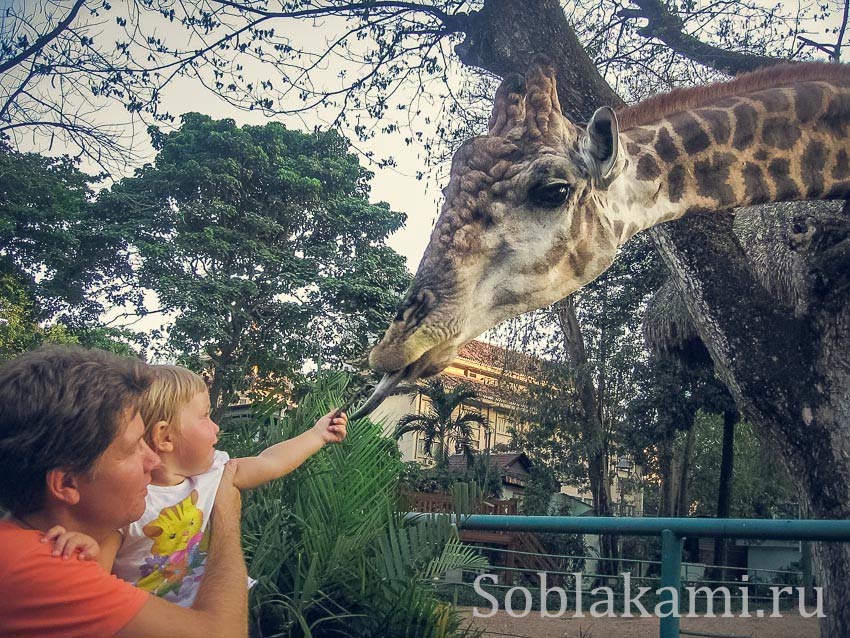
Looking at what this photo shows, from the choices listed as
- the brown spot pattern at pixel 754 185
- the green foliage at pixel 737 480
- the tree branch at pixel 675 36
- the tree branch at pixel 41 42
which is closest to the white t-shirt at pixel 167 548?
the brown spot pattern at pixel 754 185

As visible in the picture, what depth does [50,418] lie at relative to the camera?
1.50 m

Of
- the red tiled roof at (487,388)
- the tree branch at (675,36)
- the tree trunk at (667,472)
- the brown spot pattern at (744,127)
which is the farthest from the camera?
the red tiled roof at (487,388)

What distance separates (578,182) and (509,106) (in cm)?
43

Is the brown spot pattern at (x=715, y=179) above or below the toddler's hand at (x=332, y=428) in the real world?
above

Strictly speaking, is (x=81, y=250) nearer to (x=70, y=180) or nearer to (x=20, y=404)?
(x=70, y=180)

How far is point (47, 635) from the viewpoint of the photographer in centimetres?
138

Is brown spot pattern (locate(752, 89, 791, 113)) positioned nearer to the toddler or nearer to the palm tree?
the toddler

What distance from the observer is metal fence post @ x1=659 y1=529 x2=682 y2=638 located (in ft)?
7.62

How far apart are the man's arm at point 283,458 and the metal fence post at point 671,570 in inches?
43.0

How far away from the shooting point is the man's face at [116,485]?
61.1 inches

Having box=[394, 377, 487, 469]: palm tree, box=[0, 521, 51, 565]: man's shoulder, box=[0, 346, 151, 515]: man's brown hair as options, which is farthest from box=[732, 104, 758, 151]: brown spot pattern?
box=[394, 377, 487, 469]: palm tree

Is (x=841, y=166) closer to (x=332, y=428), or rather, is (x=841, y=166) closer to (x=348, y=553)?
(x=332, y=428)

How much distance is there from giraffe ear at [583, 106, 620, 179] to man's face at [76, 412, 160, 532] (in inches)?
67.4

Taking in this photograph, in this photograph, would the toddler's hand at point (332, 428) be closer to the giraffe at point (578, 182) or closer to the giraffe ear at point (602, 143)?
the giraffe at point (578, 182)
